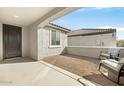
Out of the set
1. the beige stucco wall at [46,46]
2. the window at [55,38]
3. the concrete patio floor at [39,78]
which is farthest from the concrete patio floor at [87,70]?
the window at [55,38]

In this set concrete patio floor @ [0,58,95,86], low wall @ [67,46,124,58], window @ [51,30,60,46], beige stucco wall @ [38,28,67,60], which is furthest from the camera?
window @ [51,30,60,46]

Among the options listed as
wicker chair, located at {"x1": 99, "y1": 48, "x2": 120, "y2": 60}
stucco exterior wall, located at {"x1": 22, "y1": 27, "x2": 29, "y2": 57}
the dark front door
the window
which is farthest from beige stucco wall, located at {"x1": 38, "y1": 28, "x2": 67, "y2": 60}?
wicker chair, located at {"x1": 99, "y1": 48, "x2": 120, "y2": 60}

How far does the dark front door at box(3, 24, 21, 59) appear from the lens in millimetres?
9538

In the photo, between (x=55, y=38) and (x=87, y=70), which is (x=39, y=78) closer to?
(x=87, y=70)

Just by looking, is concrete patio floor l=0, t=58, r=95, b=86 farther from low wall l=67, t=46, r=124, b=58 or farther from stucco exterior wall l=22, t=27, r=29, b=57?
stucco exterior wall l=22, t=27, r=29, b=57

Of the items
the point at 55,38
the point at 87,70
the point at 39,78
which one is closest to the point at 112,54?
the point at 87,70

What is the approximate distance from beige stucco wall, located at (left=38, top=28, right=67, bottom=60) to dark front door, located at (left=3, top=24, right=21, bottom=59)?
7.18 feet

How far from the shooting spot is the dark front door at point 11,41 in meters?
9.54

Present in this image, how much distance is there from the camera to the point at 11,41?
10078mm

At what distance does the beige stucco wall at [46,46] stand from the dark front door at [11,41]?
2190mm

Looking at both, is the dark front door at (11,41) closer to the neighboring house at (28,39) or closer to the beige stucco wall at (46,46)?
the neighboring house at (28,39)

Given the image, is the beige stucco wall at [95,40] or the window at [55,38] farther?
the beige stucco wall at [95,40]

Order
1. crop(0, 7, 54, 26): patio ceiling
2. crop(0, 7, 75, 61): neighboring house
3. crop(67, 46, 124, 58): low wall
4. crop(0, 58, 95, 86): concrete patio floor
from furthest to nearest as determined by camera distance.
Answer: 1. crop(67, 46, 124, 58): low wall
2. crop(0, 7, 75, 61): neighboring house
3. crop(0, 7, 54, 26): patio ceiling
4. crop(0, 58, 95, 86): concrete patio floor
